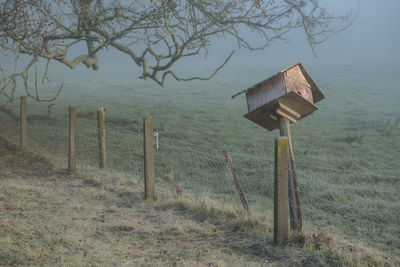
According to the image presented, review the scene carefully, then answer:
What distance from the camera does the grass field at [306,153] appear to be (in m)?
7.25

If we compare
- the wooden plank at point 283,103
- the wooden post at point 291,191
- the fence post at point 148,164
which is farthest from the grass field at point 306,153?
the wooden plank at point 283,103

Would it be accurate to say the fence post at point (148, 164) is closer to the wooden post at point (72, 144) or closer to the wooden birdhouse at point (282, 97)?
the wooden birdhouse at point (282, 97)

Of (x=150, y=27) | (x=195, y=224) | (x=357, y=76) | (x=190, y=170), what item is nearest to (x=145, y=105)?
(x=150, y=27)

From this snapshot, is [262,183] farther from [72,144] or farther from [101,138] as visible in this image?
[72,144]

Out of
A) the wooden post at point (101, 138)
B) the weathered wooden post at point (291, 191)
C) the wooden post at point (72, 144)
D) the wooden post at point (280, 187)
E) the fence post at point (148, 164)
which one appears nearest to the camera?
the wooden post at point (280, 187)

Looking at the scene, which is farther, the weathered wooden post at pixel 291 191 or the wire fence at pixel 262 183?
the wire fence at pixel 262 183

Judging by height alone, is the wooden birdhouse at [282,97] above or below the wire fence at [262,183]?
above

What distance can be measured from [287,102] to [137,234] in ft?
8.92

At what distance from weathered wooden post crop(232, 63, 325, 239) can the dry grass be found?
0.61m

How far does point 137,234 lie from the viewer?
5734 mm

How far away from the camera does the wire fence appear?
263 inches

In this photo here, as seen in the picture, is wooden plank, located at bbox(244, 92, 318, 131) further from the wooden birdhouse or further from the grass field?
the grass field

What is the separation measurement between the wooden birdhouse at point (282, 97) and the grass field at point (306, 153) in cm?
102

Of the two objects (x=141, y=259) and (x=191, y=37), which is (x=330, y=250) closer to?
(x=141, y=259)
